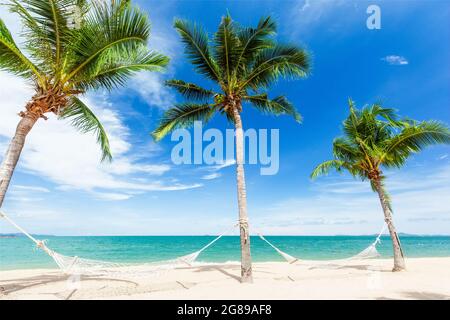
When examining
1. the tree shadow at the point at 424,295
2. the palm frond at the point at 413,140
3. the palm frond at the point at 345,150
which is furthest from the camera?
the palm frond at the point at 345,150

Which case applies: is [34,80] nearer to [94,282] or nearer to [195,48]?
[195,48]

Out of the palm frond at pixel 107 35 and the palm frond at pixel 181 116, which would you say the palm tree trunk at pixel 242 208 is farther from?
the palm frond at pixel 107 35

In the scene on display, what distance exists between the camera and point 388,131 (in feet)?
26.8

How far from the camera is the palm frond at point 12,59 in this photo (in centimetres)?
446

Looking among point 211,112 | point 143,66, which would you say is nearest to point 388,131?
point 211,112

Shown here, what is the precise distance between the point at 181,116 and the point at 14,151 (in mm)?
3886

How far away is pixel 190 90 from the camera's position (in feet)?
24.1

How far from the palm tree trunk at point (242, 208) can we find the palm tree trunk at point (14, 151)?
4.07 meters

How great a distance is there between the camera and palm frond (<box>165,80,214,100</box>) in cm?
718

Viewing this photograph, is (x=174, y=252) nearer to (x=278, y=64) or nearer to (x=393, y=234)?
(x=393, y=234)

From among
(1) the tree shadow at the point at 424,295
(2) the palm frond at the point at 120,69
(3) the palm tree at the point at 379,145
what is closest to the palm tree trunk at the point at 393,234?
(3) the palm tree at the point at 379,145

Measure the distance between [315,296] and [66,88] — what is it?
230 inches

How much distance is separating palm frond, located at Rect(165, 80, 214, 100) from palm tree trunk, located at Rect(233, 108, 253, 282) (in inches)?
43.5

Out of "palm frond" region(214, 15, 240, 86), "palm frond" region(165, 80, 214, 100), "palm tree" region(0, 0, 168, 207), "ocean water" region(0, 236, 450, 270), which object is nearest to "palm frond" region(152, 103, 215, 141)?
"palm frond" region(165, 80, 214, 100)
